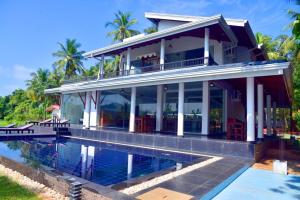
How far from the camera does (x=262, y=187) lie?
6.27m

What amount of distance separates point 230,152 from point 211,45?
8519 mm

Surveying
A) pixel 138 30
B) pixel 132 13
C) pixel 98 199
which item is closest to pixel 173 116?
pixel 98 199

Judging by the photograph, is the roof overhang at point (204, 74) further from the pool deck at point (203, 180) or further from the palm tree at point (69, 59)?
the palm tree at point (69, 59)

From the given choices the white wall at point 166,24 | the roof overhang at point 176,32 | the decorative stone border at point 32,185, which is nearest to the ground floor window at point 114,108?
the roof overhang at point 176,32

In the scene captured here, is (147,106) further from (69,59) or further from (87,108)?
(69,59)

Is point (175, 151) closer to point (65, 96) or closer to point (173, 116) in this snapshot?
point (173, 116)

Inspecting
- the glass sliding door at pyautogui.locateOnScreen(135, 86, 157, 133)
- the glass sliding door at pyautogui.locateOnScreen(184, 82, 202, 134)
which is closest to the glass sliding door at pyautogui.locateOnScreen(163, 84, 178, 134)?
the glass sliding door at pyautogui.locateOnScreen(135, 86, 157, 133)

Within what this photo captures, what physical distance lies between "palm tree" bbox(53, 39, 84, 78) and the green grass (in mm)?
35079

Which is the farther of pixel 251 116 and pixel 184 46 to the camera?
pixel 184 46

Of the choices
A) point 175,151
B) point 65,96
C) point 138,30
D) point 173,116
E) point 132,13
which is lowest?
point 175,151

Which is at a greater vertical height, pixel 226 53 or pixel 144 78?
pixel 226 53

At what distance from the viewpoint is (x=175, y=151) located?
38.7 feet

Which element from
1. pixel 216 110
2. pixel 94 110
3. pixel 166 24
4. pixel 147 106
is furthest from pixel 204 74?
pixel 94 110

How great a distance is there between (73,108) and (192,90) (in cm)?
1309
